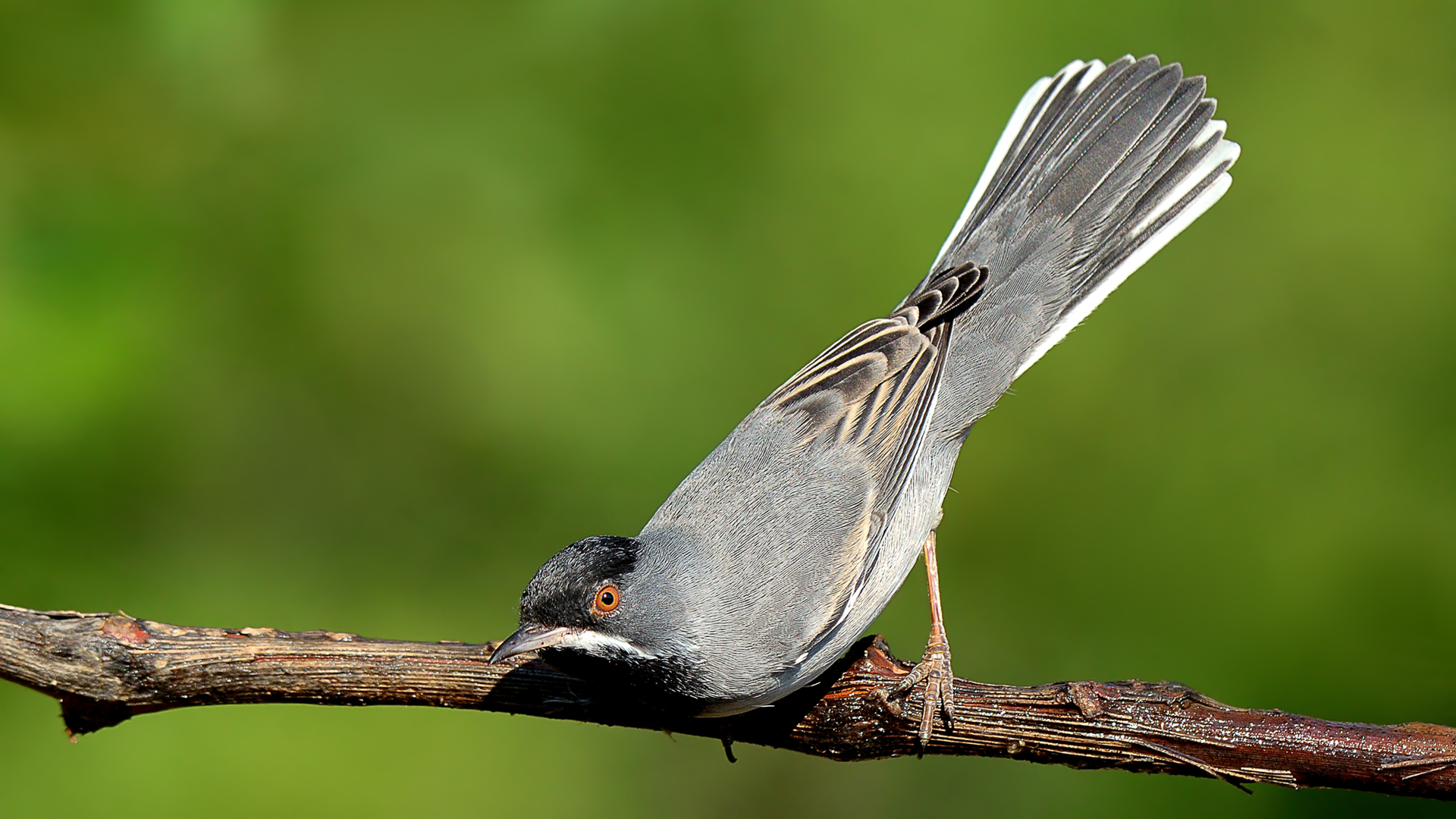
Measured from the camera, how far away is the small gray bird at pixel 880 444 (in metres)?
→ 3.12

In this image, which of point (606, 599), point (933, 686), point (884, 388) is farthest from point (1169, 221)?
point (606, 599)

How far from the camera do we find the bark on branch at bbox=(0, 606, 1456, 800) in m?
2.66

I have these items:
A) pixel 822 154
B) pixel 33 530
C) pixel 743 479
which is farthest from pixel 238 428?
pixel 822 154

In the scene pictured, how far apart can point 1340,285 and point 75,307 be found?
18.3 feet

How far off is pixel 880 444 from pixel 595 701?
1.32 m

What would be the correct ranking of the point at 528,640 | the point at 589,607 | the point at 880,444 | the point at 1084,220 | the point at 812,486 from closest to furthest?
the point at 528,640
the point at 589,607
the point at 812,486
the point at 880,444
the point at 1084,220

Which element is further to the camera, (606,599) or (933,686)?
(933,686)

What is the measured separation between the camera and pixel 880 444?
12.5ft

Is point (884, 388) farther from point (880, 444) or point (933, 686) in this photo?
point (933, 686)

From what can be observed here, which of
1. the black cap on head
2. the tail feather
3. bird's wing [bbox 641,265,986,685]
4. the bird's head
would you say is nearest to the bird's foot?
bird's wing [bbox 641,265,986,685]

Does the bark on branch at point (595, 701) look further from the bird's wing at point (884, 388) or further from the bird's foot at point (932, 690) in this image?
the bird's wing at point (884, 388)

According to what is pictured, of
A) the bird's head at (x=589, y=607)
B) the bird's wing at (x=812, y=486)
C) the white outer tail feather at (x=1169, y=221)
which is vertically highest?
the white outer tail feather at (x=1169, y=221)

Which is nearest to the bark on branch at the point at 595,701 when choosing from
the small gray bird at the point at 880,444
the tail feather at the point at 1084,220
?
the small gray bird at the point at 880,444

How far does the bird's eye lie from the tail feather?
5.41 ft
